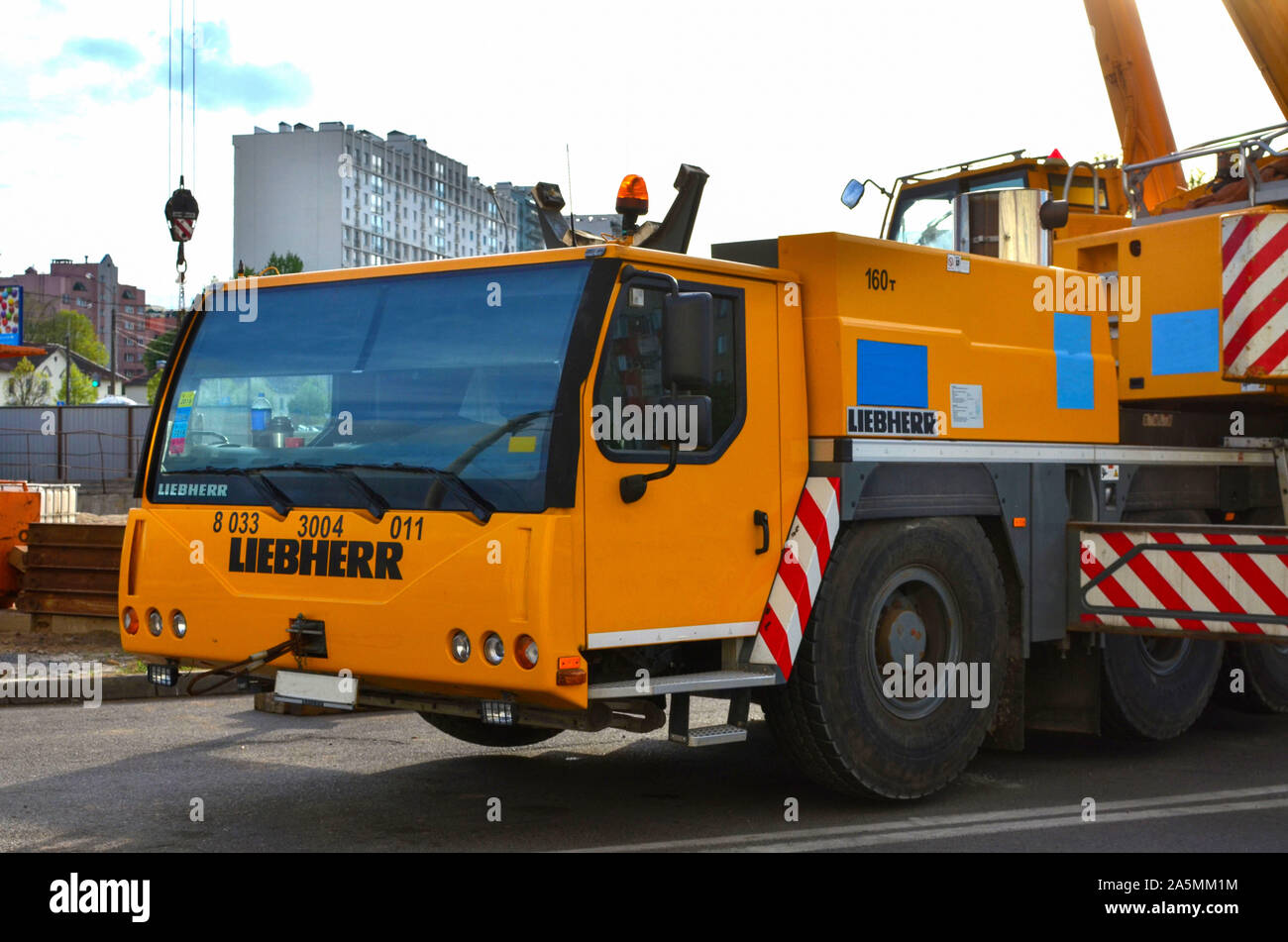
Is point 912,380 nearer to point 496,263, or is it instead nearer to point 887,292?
point 887,292

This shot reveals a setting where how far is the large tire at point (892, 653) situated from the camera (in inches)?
261

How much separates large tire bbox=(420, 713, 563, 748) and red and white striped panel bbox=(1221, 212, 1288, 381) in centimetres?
428

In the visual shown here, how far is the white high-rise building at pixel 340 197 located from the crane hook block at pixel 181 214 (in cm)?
9176

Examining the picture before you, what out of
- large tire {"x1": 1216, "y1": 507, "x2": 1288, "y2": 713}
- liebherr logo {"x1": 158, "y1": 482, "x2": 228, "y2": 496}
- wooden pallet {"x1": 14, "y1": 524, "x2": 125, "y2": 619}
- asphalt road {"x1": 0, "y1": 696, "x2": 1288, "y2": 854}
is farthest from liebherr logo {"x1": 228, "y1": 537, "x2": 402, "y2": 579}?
wooden pallet {"x1": 14, "y1": 524, "x2": 125, "y2": 619}

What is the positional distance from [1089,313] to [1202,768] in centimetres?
257

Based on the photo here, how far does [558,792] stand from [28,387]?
88735mm

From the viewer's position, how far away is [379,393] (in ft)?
20.8

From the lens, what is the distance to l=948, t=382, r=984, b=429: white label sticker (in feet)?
24.2

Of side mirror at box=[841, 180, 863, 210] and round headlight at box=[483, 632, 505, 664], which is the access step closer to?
round headlight at box=[483, 632, 505, 664]

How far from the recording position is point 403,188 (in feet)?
419

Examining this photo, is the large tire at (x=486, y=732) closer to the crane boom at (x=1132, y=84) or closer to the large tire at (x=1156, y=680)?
the large tire at (x=1156, y=680)

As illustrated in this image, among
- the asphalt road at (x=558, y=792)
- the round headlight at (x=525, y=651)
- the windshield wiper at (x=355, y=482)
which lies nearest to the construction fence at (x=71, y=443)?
the asphalt road at (x=558, y=792)
